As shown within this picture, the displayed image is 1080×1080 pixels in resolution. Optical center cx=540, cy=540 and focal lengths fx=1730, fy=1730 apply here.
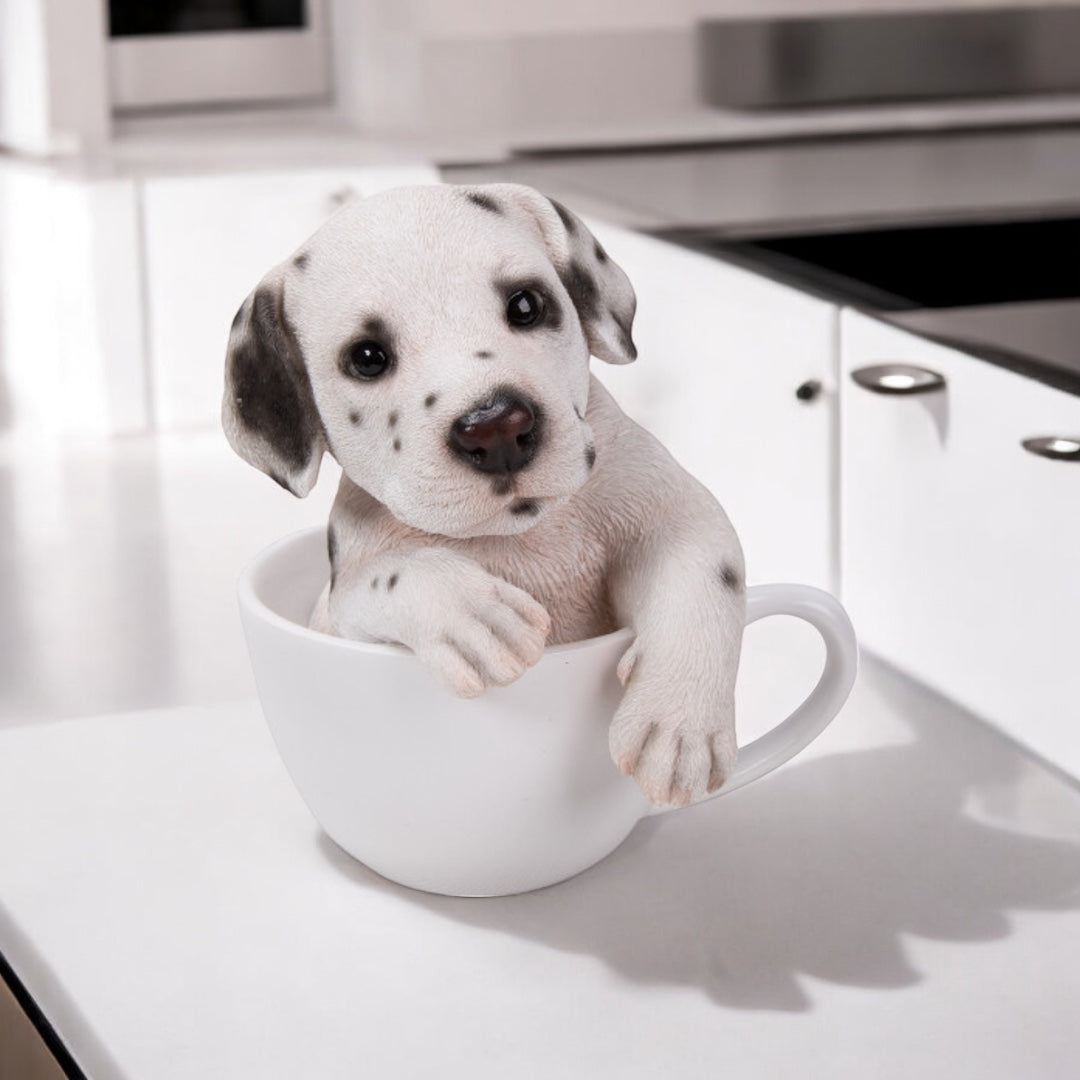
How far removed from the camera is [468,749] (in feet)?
1.49

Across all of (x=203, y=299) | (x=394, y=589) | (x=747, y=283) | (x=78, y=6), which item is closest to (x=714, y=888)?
(x=394, y=589)

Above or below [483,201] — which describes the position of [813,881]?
below

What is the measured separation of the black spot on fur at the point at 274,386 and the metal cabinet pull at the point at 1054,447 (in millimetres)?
329

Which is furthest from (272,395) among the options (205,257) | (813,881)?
(205,257)

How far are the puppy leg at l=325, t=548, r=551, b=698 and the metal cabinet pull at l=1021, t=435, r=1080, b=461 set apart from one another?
291mm

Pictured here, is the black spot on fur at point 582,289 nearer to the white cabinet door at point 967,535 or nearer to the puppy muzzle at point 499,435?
the puppy muzzle at point 499,435

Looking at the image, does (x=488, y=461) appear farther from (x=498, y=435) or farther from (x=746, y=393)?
(x=746, y=393)

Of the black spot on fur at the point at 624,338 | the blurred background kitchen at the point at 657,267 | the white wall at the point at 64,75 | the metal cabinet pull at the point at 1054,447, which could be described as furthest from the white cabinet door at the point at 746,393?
the white wall at the point at 64,75

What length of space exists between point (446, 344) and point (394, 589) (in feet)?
0.21

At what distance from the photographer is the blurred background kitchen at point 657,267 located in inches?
30.1

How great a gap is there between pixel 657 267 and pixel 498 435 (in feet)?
2.13

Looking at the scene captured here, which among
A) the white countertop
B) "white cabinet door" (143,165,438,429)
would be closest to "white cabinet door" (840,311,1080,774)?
the white countertop

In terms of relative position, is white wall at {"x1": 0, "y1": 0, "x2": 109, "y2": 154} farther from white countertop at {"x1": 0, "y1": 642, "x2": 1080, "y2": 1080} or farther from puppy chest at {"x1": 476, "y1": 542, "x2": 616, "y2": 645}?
puppy chest at {"x1": 476, "y1": 542, "x2": 616, "y2": 645}

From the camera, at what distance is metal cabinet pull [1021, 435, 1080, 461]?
2.18 feet
